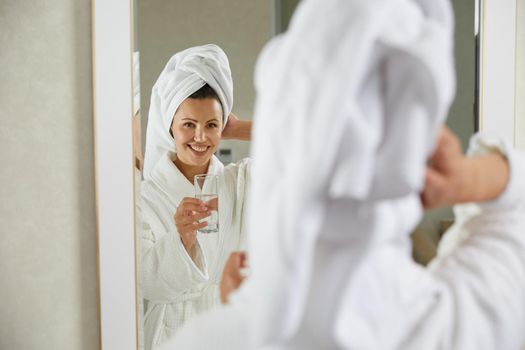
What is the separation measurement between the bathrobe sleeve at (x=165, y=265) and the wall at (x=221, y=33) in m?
0.31

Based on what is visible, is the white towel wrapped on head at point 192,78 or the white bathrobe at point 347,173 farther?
the white towel wrapped on head at point 192,78

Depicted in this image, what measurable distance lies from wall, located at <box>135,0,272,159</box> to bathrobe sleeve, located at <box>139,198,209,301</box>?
306mm

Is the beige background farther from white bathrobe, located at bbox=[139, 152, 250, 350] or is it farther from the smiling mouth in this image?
the smiling mouth

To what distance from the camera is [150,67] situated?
1565mm

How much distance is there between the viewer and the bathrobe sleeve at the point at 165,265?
5.14ft

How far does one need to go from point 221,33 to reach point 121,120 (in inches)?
14.7

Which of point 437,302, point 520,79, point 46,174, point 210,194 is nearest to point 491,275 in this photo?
point 437,302

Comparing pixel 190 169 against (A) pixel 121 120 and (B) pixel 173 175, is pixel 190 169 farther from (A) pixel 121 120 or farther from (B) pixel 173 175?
(A) pixel 121 120

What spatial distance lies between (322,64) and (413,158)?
11cm

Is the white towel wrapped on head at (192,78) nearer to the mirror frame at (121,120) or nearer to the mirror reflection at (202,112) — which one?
the mirror reflection at (202,112)

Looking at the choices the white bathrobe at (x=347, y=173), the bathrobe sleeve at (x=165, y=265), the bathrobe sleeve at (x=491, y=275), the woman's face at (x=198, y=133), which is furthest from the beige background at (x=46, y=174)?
the white bathrobe at (x=347, y=173)

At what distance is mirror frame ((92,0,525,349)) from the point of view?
5.02ft

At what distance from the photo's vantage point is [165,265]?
162 centimetres

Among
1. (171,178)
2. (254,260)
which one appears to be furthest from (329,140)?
(171,178)
